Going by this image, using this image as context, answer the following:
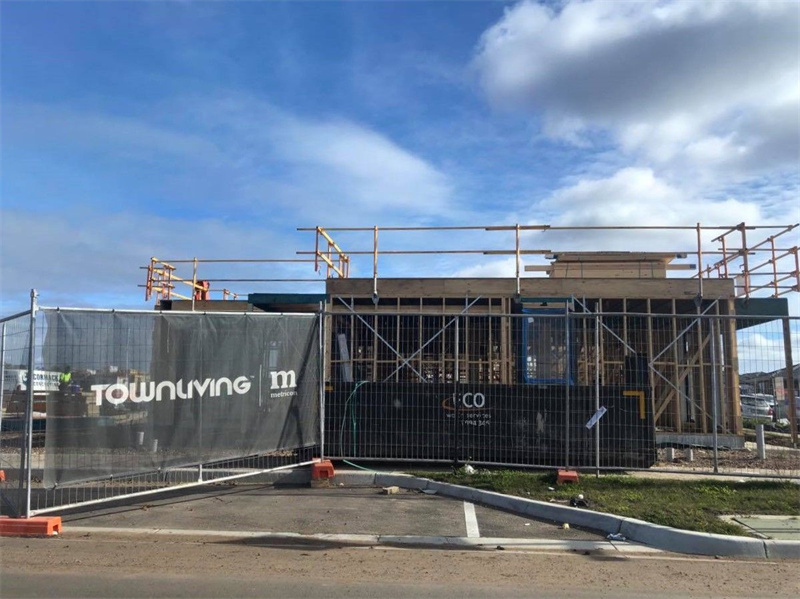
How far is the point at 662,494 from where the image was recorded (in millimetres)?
8734

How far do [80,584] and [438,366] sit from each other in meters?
10.5

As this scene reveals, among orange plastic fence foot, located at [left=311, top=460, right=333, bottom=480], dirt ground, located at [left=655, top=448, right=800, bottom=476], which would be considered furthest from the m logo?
dirt ground, located at [left=655, top=448, right=800, bottom=476]

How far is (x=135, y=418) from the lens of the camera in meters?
7.90

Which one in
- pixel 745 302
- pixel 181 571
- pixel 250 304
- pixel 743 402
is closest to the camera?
pixel 181 571

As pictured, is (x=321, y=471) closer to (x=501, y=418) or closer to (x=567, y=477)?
(x=501, y=418)

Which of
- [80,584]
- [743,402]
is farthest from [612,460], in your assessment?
[80,584]

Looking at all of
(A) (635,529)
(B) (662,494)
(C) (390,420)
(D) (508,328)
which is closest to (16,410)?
(C) (390,420)

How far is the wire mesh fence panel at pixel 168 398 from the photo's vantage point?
7.38 meters

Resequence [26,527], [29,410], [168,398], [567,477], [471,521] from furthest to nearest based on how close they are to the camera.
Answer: [567,477] → [168,398] → [471,521] → [26,527] → [29,410]

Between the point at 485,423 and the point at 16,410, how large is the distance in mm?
6747

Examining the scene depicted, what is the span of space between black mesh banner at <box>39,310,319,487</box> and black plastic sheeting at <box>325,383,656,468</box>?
2.83 ft

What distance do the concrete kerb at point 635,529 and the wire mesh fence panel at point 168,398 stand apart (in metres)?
2.46

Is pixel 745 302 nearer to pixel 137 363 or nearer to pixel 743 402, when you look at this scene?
pixel 743 402

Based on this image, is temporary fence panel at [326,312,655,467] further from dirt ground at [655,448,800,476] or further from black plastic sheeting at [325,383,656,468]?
dirt ground at [655,448,800,476]
